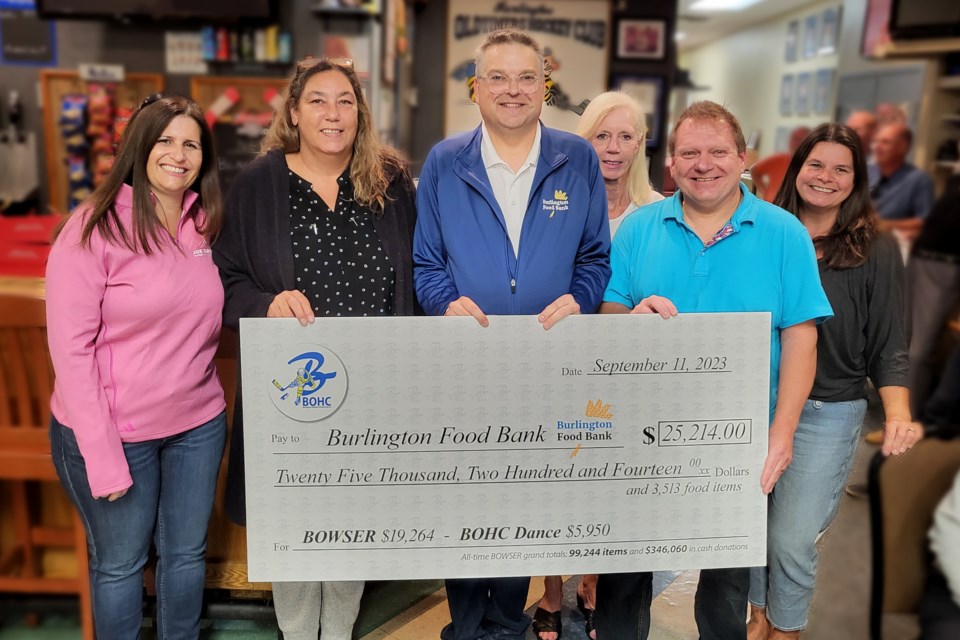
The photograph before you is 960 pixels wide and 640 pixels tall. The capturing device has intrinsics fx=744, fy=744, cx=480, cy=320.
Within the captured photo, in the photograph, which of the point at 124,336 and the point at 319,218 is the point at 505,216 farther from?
the point at 124,336

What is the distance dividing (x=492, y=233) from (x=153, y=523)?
107 cm

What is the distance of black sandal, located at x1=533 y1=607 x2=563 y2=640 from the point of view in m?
2.28

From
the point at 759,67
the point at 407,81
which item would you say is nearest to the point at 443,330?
the point at 407,81

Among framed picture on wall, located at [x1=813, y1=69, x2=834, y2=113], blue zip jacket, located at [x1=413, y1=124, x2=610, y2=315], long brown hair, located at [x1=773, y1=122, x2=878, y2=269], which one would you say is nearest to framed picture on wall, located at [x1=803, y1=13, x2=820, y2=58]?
framed picture on wall, located at [x1=813, y1=69, x2=834, y2=113]

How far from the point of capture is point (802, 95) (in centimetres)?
1061

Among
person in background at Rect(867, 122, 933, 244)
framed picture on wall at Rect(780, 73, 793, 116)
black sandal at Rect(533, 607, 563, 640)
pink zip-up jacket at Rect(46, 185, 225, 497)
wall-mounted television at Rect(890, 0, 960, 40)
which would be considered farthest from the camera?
framed picture on wall at Rect(780, 73, 793, 116)

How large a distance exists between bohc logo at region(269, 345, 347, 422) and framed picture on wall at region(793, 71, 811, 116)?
10444 mm

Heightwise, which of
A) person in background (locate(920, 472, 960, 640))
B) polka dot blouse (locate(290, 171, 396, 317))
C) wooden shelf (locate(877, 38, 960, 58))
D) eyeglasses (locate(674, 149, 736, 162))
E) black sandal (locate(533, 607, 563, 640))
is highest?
wooden shelf (locate(877, 38, 960, 58))

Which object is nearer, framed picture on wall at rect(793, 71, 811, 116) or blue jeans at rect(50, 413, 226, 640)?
blue jeans at rect(50, 413, 226, 640)

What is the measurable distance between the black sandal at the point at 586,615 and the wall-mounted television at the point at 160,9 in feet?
12.4

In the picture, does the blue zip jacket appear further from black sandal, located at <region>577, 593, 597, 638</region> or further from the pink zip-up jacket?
black sandal, located at <region>577, 593, 597, 638</region>

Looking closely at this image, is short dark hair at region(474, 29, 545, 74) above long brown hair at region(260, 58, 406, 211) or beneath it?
above

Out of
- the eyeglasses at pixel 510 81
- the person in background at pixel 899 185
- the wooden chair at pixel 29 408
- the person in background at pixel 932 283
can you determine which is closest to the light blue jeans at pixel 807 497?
the eyeglasses at pixel 510 81

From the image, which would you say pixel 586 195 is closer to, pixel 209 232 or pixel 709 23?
pixel 209 232
